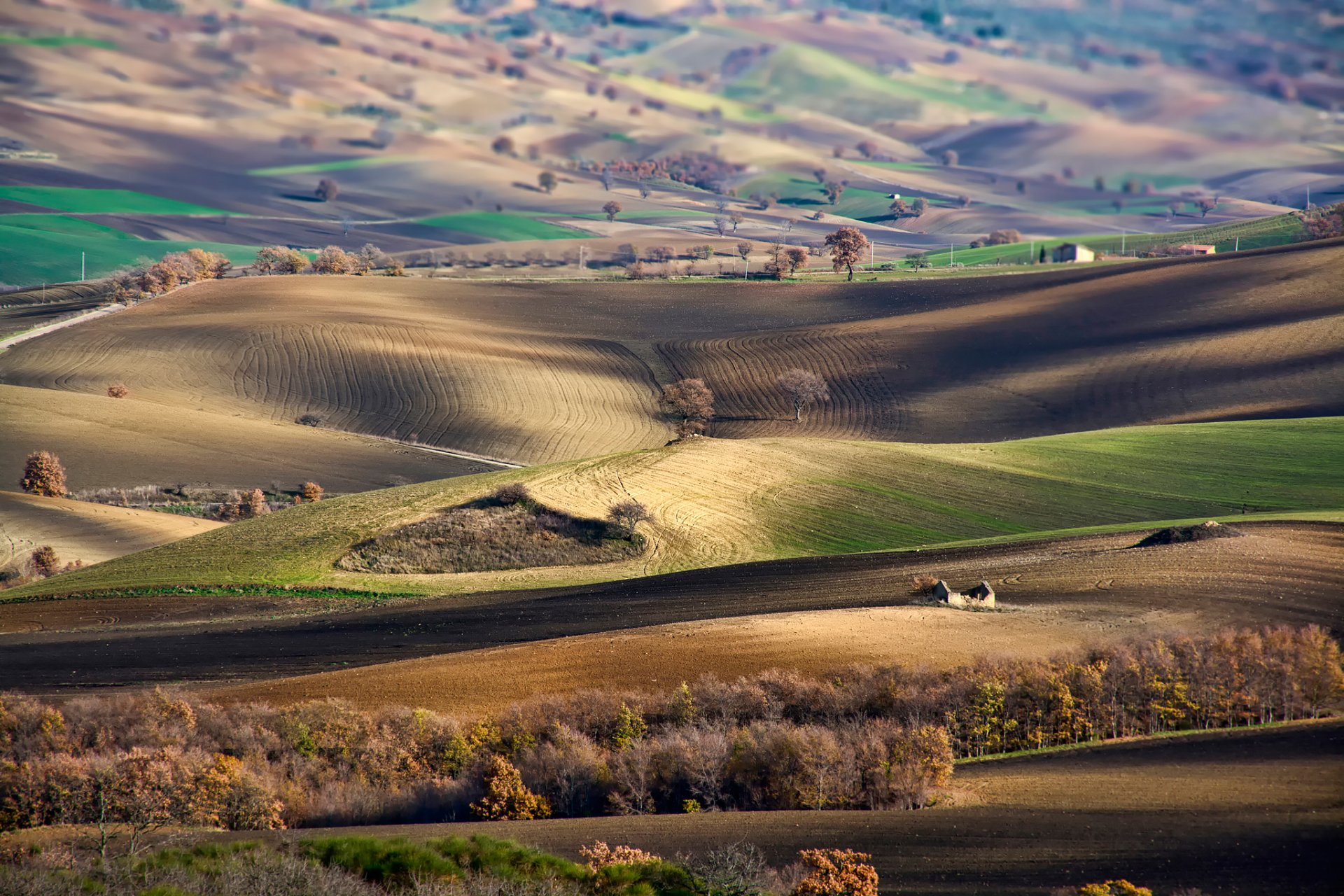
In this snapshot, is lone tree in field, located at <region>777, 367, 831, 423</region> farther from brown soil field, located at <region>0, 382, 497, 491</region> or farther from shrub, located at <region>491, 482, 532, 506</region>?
shrub, located at <region>491, 482, 532, 506</region>

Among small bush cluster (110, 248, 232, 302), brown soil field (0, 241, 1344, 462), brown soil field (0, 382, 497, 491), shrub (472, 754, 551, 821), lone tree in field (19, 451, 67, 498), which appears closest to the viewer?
shrub (472, 754, 551, 821)

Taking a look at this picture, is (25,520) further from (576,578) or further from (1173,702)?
(1173,702)

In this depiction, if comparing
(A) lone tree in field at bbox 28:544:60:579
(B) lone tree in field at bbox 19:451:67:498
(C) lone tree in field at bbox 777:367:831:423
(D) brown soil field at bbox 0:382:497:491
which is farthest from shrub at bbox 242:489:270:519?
(C) lone tree in field at bbox 777:367:831:423

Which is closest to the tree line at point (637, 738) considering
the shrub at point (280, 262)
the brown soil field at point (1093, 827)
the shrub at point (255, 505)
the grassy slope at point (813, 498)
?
the brown soil field at point (1093, 827)

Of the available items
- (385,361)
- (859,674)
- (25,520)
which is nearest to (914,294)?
(385,361)

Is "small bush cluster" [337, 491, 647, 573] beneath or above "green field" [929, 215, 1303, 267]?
beneath

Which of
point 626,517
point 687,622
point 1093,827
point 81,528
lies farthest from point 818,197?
point 1093,827

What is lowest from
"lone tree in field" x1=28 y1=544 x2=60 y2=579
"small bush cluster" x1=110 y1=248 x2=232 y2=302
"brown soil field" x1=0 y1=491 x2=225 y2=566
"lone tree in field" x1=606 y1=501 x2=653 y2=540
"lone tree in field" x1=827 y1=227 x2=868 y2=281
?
"lone tree in field" x1=28 y1=544 x2=60 y2=579

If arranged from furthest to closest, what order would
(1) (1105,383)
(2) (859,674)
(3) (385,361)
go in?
(3) (385,361) → (1) (1105,383) → (2) (859,674)

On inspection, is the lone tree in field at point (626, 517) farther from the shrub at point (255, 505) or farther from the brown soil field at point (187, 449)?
the shrub at point (255, 505)
